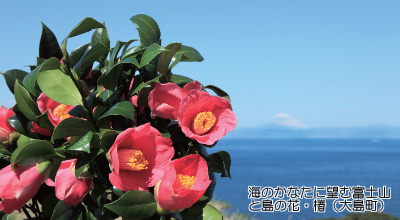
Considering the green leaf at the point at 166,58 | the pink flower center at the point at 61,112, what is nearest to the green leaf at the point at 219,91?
the green leaf at the point at 166,58

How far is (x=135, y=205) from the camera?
2.88 feet

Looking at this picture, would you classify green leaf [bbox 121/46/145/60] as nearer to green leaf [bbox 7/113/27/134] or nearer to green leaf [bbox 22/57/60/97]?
green leaf [bbox 22/57/60/97]

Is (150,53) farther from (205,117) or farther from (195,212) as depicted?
(195,212)

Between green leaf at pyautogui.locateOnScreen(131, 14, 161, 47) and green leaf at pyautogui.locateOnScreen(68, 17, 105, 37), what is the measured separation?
4.0 inches

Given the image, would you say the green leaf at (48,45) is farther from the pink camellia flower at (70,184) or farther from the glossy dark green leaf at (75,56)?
the pink camellia flower at (70,184)

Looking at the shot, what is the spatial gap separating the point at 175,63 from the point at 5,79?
407 mm

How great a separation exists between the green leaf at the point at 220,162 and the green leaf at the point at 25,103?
1.30ft

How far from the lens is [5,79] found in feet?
3.58

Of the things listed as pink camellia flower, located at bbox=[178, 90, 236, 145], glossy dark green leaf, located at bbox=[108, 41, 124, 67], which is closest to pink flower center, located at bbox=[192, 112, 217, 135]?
pink camellia flower, located at bbox=[178, 90, 236, 145]

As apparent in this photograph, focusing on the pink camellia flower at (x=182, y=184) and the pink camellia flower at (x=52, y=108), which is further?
the pink camellia flower at (x=52, y=108)

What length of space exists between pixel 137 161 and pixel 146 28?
0.34 metres

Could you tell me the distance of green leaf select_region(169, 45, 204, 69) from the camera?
3.45ft

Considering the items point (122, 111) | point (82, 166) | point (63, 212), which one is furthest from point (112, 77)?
point (63, 212)

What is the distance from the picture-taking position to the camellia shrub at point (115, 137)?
887mm
